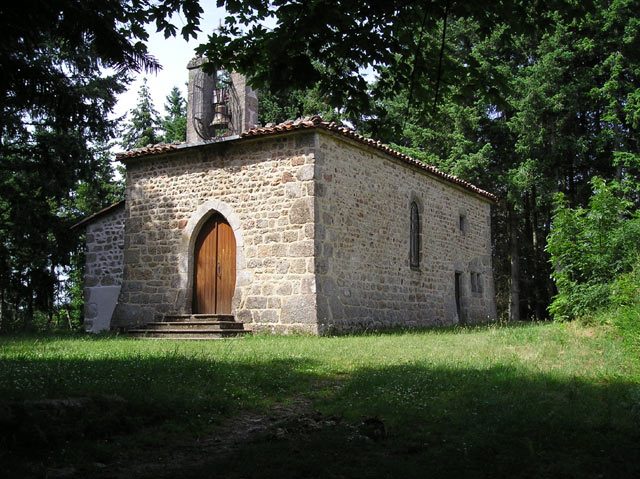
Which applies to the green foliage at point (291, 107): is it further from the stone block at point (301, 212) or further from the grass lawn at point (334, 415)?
the grass lawn at point (334, 415)

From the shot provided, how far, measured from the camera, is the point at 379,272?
1520 cm

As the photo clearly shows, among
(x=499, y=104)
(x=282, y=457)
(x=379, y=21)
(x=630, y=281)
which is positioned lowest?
(x=282, y=457)

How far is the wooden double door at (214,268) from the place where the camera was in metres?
14.5

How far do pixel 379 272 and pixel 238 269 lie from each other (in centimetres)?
356

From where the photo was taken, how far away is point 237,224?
558 inches

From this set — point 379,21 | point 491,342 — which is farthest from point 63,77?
point 491,342

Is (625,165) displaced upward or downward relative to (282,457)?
upward

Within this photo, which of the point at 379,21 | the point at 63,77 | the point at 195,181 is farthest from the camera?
the point at 195,181

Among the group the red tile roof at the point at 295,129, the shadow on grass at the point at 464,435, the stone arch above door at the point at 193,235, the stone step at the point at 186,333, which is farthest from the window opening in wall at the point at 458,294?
the shadow on grass at the point at 464,435

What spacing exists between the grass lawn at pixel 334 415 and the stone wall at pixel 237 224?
4.42 m

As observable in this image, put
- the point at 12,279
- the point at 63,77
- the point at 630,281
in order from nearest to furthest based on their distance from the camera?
1. the point at 63,77
2. the point at 630,281
3. the point at 12,279

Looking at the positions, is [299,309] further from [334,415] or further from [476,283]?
[476,283]

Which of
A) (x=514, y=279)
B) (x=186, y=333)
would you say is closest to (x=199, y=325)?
(x=186, y=333)

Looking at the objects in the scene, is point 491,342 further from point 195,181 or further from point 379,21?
point 195,181
